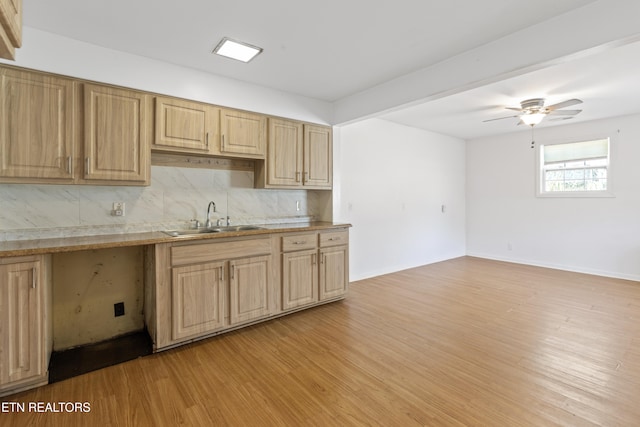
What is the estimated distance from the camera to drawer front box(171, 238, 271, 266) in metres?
2.56

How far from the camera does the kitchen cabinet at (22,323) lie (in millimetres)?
1925

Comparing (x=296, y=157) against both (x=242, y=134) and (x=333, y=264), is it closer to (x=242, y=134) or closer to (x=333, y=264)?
(x=242, y=134)

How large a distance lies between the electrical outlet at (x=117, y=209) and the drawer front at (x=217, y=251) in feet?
2.40

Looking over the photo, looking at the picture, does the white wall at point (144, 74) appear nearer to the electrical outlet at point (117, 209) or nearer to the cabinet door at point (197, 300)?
the electrical outlet at point (117, 209)

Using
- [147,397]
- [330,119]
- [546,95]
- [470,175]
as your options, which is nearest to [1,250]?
[147,397]

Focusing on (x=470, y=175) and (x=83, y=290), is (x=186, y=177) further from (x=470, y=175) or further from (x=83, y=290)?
(x=470, y=175)

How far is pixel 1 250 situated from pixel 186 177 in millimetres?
1537

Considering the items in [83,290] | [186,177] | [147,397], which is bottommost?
[147,397]

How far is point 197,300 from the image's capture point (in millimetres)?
2662

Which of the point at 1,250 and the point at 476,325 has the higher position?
the point at 1,250

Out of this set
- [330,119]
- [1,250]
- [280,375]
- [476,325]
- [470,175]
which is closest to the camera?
[1,250]

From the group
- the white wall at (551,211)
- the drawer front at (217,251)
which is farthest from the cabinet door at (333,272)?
the white wall at (551,211)

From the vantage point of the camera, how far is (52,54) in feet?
7.61

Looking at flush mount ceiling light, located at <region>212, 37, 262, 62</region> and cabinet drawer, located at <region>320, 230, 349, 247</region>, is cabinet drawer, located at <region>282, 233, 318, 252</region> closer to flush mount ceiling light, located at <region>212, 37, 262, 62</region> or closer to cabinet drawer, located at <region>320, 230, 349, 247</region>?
cabinet drawer, located at <region>320, 230, 349, 247</region>
